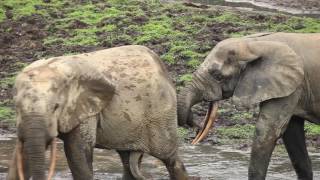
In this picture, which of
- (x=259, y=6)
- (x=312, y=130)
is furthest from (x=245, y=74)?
(x=259, y=6)

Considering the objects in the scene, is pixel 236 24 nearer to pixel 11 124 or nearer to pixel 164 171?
pixel 11 124

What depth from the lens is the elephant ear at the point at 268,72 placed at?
8.22 m

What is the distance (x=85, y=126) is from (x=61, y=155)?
3.00 meters

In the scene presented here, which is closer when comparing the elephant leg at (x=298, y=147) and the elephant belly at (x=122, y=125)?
the elephant belly at (x=122, y=125)

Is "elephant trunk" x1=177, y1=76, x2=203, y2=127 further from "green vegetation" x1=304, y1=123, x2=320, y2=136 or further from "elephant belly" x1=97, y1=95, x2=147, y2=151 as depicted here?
"green vegetation" x1=304, y1=123, x2=320, y2=136

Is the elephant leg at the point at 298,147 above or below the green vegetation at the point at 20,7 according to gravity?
above

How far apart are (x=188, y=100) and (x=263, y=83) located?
2.23 feet

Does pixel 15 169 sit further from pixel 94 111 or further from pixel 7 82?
pixel 7 82

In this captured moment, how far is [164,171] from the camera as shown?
977cm

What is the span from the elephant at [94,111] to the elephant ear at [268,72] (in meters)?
0.67

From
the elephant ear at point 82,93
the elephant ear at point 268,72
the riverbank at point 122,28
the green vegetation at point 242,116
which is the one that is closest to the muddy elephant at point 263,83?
the elephant ear at point 268,72

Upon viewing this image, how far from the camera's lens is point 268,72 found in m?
8.28

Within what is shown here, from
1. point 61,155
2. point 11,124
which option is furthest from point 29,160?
point 11,124

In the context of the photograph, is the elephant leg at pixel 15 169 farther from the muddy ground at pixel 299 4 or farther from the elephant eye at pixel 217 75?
the muddy ground at pixel 299 4
